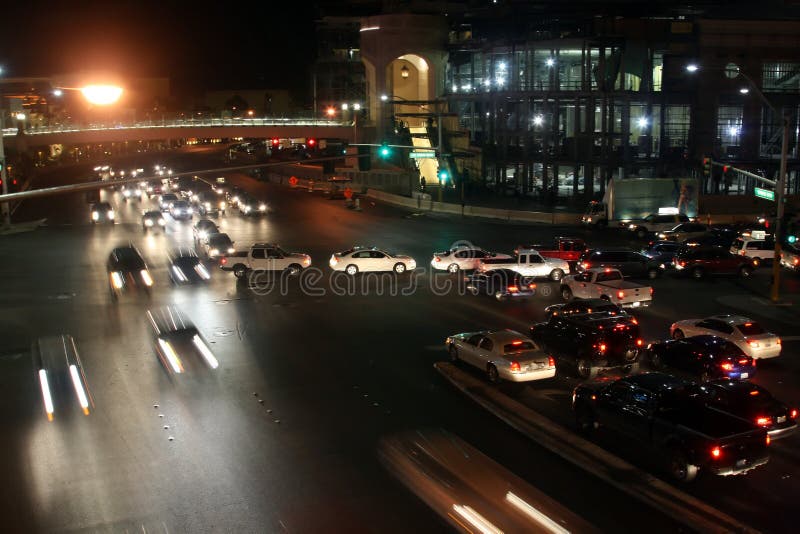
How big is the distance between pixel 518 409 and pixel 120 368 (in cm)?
981

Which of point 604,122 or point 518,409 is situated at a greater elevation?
point 604,122

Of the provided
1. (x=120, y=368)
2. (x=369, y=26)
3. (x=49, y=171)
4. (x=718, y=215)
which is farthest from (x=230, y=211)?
(x=49, y=171)

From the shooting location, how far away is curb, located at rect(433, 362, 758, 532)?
1077 centimetres

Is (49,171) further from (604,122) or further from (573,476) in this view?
(573,476)

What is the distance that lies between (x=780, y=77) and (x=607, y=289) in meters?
44.0

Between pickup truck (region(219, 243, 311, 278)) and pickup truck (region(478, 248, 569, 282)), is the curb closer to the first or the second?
pickup truck (region(478, 248, 569, 282))

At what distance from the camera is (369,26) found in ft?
249

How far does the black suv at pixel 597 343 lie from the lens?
57.8 feet

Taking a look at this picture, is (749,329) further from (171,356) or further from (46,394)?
(46,394)

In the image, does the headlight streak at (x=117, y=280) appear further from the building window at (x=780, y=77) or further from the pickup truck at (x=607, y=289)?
the building window at (x=780, y=77)

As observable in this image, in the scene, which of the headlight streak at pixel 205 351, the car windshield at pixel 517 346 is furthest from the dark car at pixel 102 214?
the car windshield at pixel 517 346

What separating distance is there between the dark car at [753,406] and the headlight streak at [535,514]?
400 centimetres

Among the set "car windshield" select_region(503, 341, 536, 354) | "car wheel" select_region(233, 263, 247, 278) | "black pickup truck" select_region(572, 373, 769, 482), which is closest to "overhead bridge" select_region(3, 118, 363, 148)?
"car wheel" select_region(233, 263, 247, 278)

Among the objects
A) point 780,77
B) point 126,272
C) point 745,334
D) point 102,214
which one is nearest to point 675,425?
point 745,334
